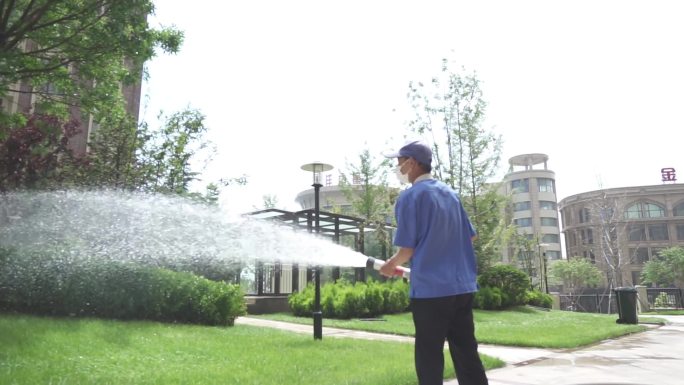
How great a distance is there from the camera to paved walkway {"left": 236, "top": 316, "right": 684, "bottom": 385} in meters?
5.54

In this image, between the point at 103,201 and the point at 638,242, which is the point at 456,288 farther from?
the point at 638,242

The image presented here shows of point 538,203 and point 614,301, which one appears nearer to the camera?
point 614,301

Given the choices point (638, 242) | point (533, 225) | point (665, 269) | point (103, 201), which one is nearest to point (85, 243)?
point (103, 201)

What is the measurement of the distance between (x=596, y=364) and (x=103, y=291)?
816 cm

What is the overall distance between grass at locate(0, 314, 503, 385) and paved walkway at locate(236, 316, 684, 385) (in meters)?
0.61

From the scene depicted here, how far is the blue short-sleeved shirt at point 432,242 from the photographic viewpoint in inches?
119

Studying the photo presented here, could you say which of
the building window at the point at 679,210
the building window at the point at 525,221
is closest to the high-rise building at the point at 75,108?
the building window at the point at 679,210

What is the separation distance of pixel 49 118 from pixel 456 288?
37.5 ft

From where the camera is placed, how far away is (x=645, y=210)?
68.9m

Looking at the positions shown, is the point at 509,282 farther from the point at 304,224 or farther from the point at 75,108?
the point at 75,108

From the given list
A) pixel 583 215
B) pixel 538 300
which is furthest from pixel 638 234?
pixel 538 300

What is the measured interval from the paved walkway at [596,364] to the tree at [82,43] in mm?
6675

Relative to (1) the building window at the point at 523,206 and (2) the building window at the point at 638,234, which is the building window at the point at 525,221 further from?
(2) the building window at the point at 638,234

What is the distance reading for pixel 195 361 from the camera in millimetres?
6000
